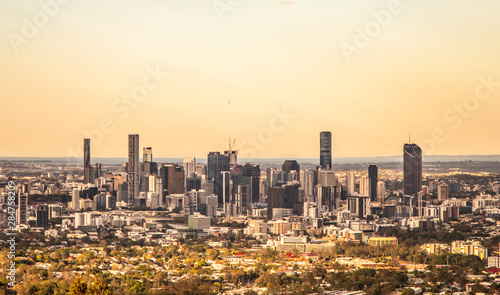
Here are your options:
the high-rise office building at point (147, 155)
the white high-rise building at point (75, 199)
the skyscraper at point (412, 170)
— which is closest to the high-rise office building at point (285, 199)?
the skyscraper at point (412, 170)

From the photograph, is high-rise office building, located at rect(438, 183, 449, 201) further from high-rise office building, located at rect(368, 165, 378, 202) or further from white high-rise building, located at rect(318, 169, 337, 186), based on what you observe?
white high-rise building, located at rect(318, 169, 337, 186)

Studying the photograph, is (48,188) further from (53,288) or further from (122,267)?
(53,288)

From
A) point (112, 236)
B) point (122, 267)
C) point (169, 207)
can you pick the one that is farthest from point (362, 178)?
point (122, 267)

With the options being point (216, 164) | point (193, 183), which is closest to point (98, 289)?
point (193, 183)

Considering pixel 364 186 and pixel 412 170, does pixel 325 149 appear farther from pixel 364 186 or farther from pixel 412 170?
pixel 412 170

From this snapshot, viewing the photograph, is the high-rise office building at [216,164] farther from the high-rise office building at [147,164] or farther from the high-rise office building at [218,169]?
the high-rise office building at [147,164]
